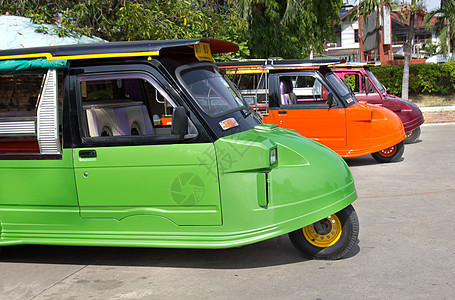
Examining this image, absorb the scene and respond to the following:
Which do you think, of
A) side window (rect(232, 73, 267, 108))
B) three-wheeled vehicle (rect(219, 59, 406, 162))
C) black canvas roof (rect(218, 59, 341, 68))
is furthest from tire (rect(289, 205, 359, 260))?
black canvas roof (rect(218, 59, 341, 68))

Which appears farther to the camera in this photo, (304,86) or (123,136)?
(304,86)

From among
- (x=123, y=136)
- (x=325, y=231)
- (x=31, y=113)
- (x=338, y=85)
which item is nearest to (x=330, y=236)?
(x=325, y=231)

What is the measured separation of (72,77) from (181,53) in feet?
3.55

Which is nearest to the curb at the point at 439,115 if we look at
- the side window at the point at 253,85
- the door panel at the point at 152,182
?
the side window at the point at 253,85

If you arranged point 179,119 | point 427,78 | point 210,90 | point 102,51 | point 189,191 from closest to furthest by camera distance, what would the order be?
point 179,119 → point 189,191 → point 102,51 → point 210,90 → point 427,78

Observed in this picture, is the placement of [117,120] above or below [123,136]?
above

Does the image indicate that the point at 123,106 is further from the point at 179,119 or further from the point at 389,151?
the point at 389,151

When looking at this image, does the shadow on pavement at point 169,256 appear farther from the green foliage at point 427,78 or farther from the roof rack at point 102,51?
the green foliage at point 427,78

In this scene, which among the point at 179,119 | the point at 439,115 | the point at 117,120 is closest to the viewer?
the point at 179,119

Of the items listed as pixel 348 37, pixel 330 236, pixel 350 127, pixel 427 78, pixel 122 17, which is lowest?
pixel 330 236

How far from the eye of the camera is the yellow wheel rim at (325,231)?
5312mm

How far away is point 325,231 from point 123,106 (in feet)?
8.13

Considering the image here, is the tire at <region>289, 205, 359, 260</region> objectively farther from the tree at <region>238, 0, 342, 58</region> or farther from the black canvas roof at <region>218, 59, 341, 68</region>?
the tree at <region>238, 0, 342, 58</region>

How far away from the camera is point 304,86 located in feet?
37.5
